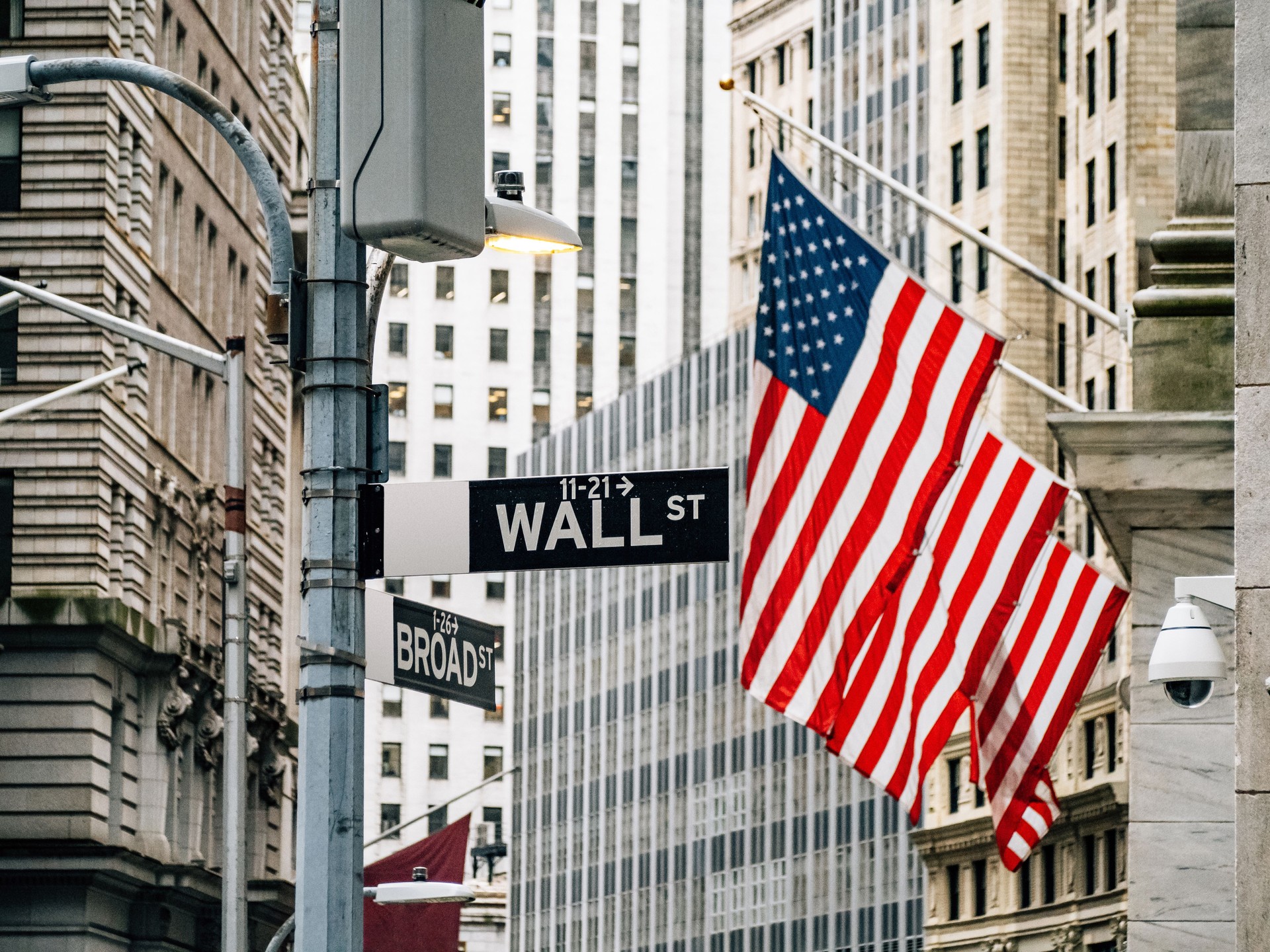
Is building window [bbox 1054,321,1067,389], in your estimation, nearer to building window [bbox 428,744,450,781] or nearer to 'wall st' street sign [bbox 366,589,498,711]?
building window [bbox 428,744,450,781]

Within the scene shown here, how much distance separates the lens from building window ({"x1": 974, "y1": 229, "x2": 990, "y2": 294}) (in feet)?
347

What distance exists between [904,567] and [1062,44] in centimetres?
8534

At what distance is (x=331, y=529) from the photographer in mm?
10234

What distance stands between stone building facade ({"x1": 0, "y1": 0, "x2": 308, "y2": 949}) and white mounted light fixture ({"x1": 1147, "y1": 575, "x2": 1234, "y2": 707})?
33713mm

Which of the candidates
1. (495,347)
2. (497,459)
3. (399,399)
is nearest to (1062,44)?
(497,459)

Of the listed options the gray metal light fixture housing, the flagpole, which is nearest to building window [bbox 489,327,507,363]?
the flagpole

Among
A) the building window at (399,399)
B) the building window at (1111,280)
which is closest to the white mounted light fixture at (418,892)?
the building window at (1111,280)

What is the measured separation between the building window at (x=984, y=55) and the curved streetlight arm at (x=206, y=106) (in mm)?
96125

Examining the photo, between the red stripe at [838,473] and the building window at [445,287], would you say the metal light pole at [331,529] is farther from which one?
the building window at [445,287]

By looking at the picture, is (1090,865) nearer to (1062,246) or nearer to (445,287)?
(1062,246)

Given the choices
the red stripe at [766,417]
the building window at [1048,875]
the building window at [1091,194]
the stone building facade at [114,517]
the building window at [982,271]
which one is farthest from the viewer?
the building window at [982,271]

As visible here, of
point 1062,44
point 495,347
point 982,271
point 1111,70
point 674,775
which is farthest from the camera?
point 495,347

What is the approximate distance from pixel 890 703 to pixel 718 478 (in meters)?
13.5

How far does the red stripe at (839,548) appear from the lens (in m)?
23.1
